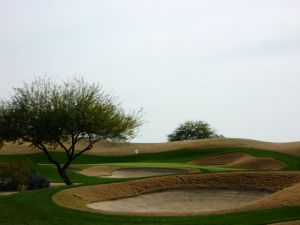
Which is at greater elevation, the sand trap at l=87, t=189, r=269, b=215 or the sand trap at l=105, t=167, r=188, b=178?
the sand trap at l=105, t=167, r=188, b=178

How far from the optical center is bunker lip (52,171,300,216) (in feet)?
78.2

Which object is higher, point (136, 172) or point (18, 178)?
point (136, 172)

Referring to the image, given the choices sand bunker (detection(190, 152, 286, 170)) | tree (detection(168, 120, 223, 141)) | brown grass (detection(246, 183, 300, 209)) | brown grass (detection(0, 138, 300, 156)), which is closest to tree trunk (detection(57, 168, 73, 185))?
brown grass (detection(246, 183, 300, 209))

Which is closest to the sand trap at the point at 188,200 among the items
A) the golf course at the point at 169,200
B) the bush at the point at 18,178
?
the golf course at the point at 169,200

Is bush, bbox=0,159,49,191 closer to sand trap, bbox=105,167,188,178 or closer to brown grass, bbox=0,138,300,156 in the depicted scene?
sand trap, bbox=105,167,188,178

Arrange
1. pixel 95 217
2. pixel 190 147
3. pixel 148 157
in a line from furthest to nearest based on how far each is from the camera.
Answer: pixel 190 147 → pixel 148 157 → pixel 95 217

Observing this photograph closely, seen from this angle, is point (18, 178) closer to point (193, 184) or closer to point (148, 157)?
point (193, 184)

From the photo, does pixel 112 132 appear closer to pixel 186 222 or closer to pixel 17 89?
pixel 17 89

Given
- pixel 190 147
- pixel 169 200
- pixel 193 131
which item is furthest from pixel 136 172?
pixel 193 131

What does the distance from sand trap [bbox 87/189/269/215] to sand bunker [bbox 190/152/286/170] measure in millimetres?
27882

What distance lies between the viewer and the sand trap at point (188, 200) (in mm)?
23344

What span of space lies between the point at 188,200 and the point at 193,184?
57.8 inches

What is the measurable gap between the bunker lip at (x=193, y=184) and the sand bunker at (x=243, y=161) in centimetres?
2643

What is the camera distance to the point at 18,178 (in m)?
32.7
